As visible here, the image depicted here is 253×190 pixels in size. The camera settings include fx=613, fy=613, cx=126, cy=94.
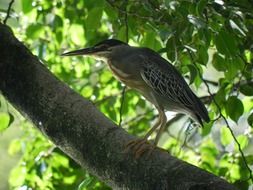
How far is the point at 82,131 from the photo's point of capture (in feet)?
6.59

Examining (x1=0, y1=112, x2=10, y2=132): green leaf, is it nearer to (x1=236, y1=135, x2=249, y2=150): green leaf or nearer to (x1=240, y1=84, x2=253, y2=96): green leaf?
(x1=240, y1=84, x2=253, y2=96): green leaf

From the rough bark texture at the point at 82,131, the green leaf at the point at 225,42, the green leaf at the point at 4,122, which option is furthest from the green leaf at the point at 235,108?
the green leaf at the point at 4,122

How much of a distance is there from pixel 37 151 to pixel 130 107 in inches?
34.4

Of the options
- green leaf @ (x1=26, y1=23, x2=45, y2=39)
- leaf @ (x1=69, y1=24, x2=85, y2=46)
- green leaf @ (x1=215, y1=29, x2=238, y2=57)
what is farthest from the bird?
leaf @ (x1=69, y1=24, x2=85, y2=46)

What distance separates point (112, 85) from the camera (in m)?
4.27

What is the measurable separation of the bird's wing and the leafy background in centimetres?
7

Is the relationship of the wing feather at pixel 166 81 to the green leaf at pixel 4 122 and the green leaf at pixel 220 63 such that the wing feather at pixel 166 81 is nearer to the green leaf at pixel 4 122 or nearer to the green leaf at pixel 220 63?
the green leaf at pixel 220 63

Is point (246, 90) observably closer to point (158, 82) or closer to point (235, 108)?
point (235, 108)

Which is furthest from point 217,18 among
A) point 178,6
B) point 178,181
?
point 178,181

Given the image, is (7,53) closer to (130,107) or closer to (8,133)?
(130,107)

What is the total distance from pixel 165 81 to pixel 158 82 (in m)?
0.03

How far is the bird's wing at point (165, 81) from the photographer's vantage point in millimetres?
2705

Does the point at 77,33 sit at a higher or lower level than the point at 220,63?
lower

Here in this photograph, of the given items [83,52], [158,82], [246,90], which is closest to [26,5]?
[83,52]
